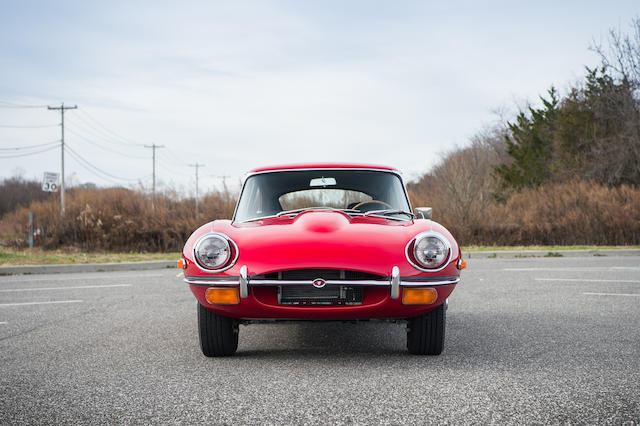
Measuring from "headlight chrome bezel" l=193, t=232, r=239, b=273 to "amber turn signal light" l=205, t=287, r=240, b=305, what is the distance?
5.1 inches

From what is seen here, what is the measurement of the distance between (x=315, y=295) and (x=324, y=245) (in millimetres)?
336

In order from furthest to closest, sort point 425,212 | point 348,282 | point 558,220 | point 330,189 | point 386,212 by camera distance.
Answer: point 558,220 < point 330,189 < point 425,212 < point 386,212 < point 348,282

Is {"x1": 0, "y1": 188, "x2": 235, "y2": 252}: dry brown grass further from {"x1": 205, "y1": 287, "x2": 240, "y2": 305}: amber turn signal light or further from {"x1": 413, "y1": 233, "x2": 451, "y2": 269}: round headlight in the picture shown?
{"x1": 413, "y1": 233, "x2": 451, "y2": 269}: round headlight

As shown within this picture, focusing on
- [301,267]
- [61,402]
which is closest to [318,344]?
[301,267]

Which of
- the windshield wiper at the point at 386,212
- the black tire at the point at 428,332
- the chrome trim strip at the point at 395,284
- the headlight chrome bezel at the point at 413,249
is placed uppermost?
the windshield wiper at the point at 386,212

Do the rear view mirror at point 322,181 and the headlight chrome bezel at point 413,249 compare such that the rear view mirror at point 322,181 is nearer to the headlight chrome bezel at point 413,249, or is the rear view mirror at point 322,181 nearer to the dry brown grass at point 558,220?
the headlight chrome bezel at point 413,249

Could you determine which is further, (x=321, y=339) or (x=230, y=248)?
(x=321, y=339)

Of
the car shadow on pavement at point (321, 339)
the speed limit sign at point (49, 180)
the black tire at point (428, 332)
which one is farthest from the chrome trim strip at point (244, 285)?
the speed limit sign at point (49, 180)

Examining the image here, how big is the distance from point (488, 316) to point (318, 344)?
2172 mm

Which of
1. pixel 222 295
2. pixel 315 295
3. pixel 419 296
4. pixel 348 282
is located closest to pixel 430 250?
pixel 419 296

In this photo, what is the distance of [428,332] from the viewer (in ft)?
12.7

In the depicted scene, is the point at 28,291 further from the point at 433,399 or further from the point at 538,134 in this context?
the point at 538,134

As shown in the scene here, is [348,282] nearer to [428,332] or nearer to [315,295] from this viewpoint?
[315,295]

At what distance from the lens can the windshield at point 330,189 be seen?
4.82 metres
